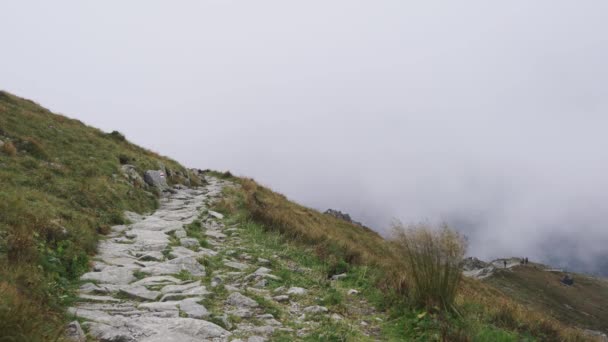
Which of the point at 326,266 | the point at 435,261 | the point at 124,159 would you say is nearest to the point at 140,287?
the point at 326,266

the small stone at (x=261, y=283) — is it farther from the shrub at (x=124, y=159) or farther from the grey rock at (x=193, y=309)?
the shrub at (x=124, y=159)

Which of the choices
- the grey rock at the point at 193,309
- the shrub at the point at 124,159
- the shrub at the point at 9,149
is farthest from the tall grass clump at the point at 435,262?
the shrub at the point at 124,159

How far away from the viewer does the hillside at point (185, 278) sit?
5.11 metres

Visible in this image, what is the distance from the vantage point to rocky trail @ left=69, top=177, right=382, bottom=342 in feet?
16.4

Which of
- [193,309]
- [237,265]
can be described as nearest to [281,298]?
[193,309]

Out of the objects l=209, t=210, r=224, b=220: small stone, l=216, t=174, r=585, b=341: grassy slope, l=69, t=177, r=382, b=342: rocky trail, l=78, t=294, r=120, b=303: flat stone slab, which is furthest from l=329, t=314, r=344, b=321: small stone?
l=209, t=210, r=224, b=220: small stone

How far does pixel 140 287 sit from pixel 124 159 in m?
13.7

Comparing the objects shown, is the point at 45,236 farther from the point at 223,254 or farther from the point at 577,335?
the point at 577,335

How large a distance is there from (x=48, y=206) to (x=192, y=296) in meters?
5.02

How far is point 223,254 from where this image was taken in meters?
9.62

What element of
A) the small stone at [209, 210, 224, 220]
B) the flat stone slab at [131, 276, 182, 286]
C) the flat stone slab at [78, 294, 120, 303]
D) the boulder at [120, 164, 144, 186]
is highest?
the boulder at [120, 164, 144, 186]

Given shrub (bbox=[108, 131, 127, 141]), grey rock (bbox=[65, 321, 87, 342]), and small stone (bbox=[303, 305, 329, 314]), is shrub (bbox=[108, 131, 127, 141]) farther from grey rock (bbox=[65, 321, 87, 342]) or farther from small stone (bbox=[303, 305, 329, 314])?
grey rock (bbox=[65, 321, 87, 342])

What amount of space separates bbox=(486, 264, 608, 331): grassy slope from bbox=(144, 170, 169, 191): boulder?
64050mm

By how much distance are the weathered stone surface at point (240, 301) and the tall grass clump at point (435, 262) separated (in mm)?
2571
